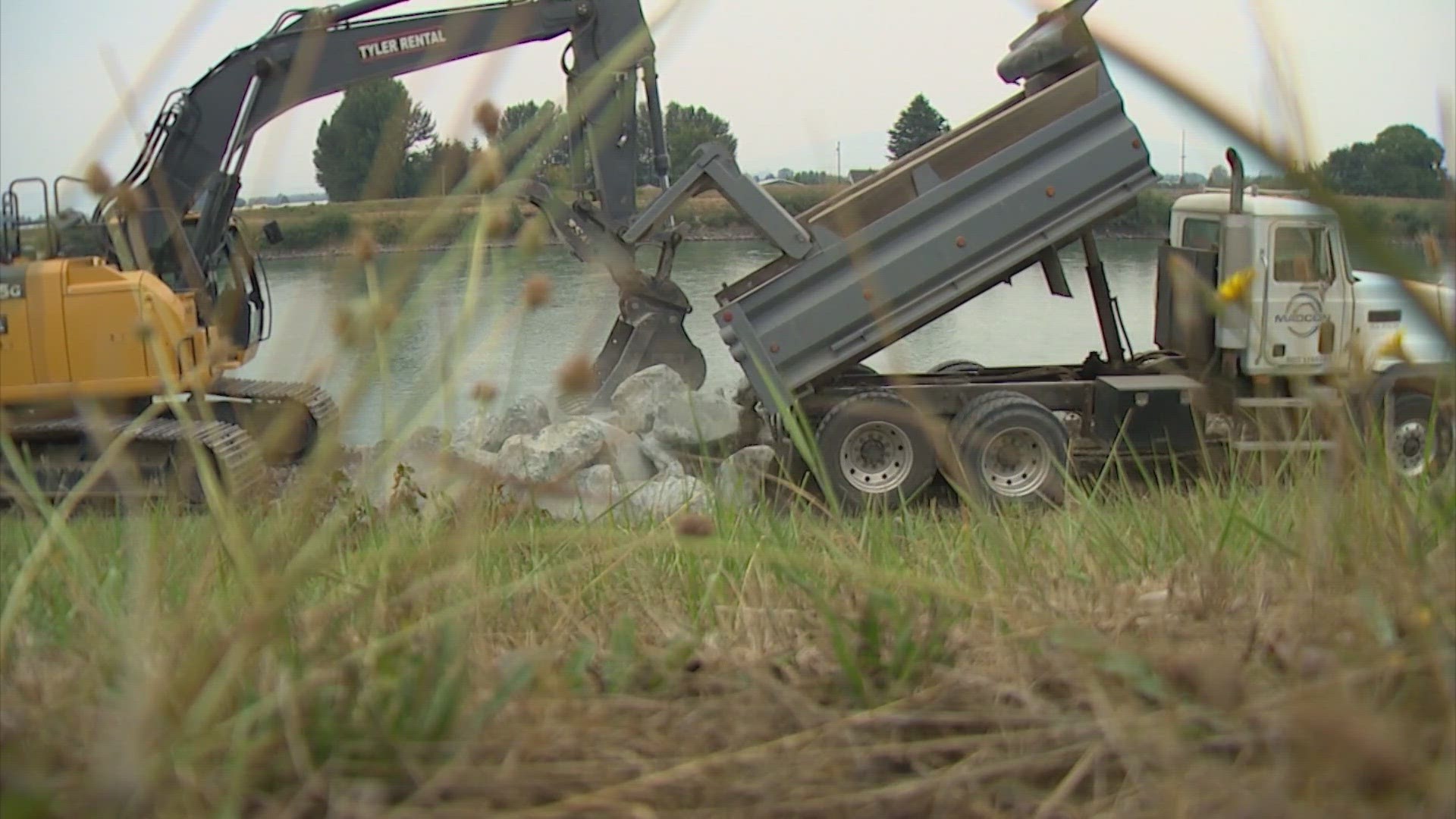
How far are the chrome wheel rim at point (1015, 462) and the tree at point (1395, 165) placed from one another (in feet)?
24.6

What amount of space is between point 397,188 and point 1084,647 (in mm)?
960

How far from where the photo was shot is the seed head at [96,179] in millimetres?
1817

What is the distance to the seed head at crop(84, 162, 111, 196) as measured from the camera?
1817mm

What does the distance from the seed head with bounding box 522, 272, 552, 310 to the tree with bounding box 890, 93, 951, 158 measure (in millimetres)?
1218

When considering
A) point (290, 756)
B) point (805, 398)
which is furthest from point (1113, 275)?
point (290, 756)

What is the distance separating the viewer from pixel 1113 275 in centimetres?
1066

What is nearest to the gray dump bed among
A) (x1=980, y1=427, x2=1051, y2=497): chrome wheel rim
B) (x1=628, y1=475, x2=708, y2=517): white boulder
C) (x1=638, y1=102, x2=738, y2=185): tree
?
(x1=980, y1=427, x2=1051, y2=497): chrome wheel rim

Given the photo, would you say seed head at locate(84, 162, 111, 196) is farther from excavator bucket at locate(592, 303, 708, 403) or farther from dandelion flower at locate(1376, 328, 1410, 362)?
excavator bucket at locate(592, 303, 708, 403)

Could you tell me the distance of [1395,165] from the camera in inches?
59.4

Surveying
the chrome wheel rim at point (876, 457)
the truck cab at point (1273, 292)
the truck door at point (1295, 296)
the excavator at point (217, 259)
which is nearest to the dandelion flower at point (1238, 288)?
the excavator at point (217, 259)

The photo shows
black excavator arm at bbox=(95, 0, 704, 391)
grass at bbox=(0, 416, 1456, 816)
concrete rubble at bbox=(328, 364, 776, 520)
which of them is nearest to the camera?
grass at bbox=(0, 416, 1456, 816)

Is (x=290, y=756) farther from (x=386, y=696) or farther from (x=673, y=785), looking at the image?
(x=673, y=785)

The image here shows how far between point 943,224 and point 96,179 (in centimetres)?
759

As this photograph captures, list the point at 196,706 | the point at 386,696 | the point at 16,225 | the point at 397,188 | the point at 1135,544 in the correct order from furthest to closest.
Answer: the point at 16,225, the point at 1135,544, the point at 397,188, the point at 386,696, the point at 196,706
